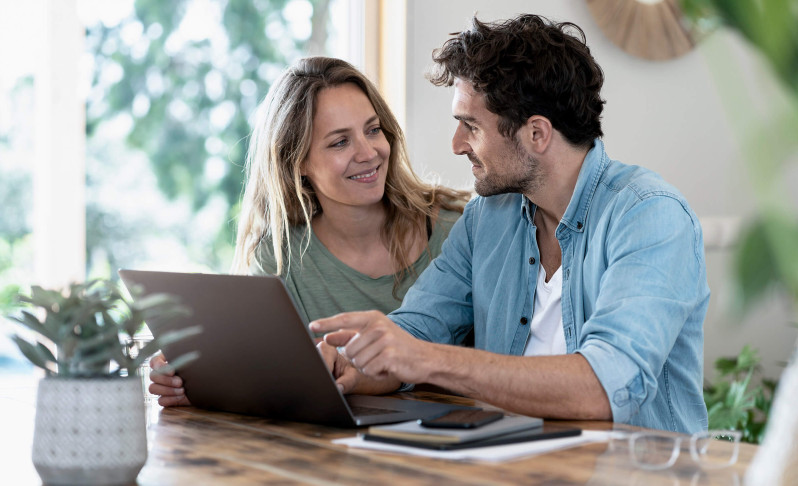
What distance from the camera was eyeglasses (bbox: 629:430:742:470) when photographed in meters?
0.98

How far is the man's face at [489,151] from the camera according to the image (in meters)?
1.77

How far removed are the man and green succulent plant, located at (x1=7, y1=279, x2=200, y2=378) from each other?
34cm

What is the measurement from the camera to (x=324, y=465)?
99 centimetres

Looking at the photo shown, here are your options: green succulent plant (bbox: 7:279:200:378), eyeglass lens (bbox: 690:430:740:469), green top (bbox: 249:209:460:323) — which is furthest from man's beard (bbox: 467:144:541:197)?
green succulent plant (bbox: 7:279:200:378)

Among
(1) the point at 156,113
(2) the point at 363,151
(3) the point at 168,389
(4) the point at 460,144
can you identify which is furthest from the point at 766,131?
(1) the point at 156,113

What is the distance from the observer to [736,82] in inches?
12.4

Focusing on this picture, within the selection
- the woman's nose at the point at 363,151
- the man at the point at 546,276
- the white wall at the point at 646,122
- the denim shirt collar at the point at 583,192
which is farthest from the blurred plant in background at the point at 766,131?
the white wall at the point at 646,122

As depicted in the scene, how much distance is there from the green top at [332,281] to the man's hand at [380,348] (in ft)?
3.00

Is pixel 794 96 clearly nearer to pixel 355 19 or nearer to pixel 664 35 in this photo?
pixel 355 19

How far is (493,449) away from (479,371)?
0.82ft

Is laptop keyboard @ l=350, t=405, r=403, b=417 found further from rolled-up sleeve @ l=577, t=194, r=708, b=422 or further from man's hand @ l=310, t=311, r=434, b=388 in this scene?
rolled-up sleeve @ l=577, t=194, r=708, b=422

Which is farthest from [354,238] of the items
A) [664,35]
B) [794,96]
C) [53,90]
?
[794,96]

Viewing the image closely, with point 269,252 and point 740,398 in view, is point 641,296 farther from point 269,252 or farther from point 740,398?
point 740,398

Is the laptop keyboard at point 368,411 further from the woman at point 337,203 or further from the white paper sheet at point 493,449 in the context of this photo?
the woman at point 337,203
